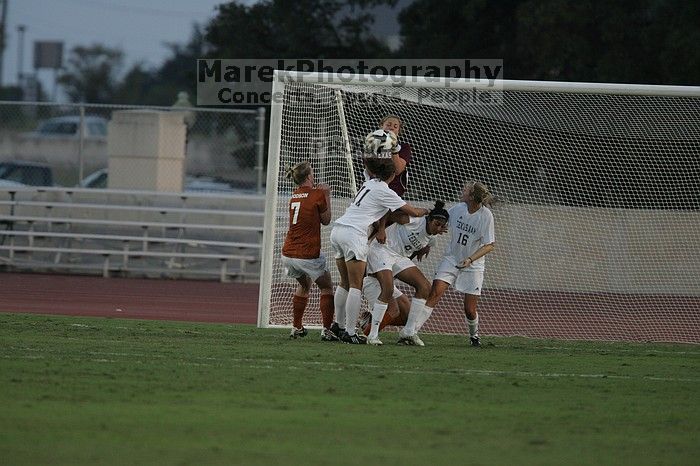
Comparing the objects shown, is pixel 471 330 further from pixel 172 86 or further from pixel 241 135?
pixel 172 86

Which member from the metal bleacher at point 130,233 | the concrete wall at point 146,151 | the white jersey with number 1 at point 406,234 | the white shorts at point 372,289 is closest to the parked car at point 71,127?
the concrete wall at point 146,151

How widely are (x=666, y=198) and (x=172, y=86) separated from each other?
5828 cm

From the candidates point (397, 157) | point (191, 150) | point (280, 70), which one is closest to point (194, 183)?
point (191, 150)

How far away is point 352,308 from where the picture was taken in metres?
11.6

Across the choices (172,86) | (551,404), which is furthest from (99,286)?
(172,86)

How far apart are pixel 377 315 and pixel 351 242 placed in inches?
31.4

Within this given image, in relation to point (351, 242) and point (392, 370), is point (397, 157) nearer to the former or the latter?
point (351, 242)

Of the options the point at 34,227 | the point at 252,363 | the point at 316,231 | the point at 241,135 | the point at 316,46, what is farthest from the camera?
the point at 316,46

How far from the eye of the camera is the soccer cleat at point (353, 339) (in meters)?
11.8

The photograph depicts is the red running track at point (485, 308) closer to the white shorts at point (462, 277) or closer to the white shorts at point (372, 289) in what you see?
the white shorts at point (372, 289)

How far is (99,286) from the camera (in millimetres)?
20109

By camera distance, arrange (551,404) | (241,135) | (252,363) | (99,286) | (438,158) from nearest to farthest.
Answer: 1. (551,404)
2. (252,363)
3. (438,158)
4. (99,286)
5. (241,135)

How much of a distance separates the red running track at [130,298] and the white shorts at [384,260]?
3827mm

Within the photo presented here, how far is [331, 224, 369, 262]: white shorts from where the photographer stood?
1145 cm
